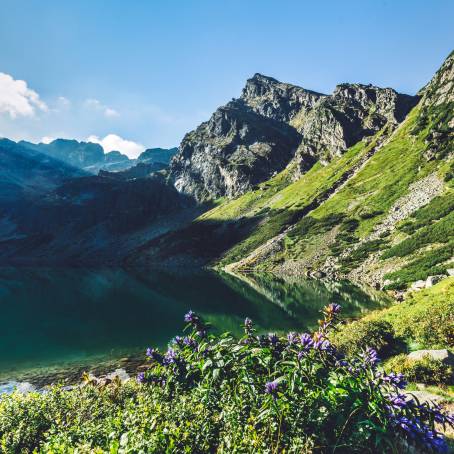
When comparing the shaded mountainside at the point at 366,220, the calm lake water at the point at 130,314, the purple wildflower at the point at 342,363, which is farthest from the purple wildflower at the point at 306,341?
the shaded mountainside at the point at 366,220

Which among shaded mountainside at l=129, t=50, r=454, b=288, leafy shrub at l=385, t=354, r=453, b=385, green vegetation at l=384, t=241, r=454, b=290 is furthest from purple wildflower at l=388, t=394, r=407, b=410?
green vegetation at l=384, t=241, r=454, b=290

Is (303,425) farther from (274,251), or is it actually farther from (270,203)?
(270,203)

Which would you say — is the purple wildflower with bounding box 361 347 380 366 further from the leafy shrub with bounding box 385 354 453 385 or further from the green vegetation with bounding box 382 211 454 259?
the green vegetation with bounding box 382 211 454 259

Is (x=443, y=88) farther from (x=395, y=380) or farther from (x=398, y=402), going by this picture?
(x=398, y=402)

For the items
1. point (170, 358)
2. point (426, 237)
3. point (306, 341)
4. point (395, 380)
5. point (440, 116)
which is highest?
point (440, 116)

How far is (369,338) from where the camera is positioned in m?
19.8

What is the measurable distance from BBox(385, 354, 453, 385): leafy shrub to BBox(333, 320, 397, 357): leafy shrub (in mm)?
5032

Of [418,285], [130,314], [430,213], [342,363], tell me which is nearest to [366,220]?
[430,213]

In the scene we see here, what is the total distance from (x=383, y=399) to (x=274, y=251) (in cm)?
12127

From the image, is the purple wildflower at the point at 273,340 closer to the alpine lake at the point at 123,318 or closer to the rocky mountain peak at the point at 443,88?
the alpine lake at the point at 123,318

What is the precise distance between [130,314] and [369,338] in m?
43.5

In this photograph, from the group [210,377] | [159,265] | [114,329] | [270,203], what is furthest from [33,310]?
[270,203]

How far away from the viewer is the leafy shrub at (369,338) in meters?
19.4

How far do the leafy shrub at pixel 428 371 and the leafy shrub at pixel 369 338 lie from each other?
5032 mm
